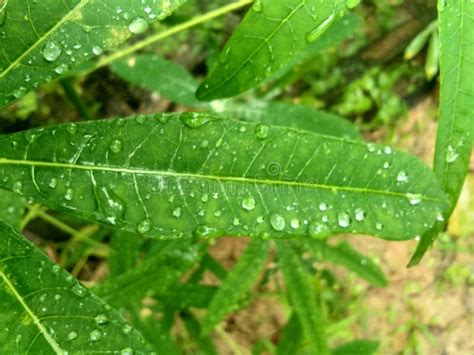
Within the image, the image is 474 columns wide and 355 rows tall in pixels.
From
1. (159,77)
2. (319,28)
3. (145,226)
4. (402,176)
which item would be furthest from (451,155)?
(159,77)

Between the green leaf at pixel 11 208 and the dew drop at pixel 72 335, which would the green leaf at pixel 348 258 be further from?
the dew drop at pixel 72 335

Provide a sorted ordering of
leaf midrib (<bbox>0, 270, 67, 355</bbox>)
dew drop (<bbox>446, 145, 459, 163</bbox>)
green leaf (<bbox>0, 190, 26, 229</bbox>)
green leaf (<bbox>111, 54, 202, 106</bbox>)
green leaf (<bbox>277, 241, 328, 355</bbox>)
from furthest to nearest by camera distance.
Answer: green leaf (<bbox>111, 54, 202, 106</bbox>) → green leaf (<bbox>277, 241, 328, 355</bbox>) → green leaf (<bbox>0, 190, 26, 229</bbox>) → dew drop (<bbox>446, 145, 459, 163</bbox>) → leaf midrib (<bbox>0, 270, 67, 355</bbox>)

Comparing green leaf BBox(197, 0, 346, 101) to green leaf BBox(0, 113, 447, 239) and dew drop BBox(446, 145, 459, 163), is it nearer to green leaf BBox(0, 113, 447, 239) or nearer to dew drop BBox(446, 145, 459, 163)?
green leaf BBox(0, 113, 447, 239)

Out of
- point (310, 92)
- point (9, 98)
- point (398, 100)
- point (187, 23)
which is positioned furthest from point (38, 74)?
point (398, 100)

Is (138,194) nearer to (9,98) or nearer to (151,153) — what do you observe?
(151,153)

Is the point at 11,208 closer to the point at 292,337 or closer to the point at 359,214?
the point at 359,214

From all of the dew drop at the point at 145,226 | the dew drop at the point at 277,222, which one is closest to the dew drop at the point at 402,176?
the dew drop at the point at 277,222

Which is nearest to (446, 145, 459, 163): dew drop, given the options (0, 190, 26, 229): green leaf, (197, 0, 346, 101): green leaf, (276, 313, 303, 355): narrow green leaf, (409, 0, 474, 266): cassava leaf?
(409, 0, 474, 266): cassava leaf
